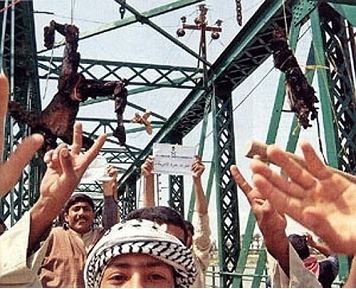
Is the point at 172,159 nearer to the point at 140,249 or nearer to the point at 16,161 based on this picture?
the point at 140,249

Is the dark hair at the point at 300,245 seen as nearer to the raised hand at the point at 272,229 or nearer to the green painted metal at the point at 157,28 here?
the raised hand at the point at 272,229

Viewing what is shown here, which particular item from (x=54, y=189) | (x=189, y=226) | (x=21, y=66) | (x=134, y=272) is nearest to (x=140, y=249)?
(x=134, y=272)

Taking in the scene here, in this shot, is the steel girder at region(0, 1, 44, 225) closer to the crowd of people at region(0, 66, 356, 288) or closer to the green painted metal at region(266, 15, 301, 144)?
the green painted metal at region(266, 15, 301, 144)

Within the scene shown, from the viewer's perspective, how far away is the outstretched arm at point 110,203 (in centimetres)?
328

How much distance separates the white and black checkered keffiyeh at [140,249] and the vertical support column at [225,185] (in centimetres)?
805

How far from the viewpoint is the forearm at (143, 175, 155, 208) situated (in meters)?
3.26

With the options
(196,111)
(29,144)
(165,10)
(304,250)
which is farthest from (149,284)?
(196,111)

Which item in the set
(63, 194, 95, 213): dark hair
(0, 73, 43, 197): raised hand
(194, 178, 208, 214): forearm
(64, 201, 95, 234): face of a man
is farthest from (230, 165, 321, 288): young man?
(63, 194, 95, 213): dark hair

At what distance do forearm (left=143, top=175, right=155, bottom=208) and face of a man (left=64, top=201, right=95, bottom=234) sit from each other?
14.7 inches

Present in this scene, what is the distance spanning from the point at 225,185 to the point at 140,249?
8852 mm

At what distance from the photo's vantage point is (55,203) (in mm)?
1701

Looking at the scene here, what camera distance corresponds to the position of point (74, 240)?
3.10 m

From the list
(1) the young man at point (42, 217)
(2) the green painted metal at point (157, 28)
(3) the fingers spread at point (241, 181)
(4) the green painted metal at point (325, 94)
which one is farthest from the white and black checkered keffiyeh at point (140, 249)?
(2) the green painted metal at point (157, 28)

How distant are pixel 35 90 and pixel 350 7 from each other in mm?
6817
